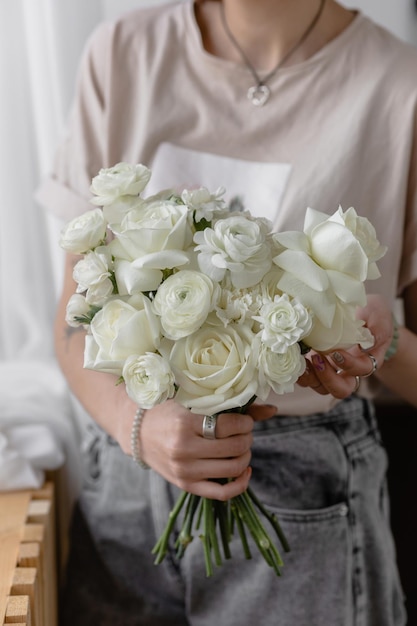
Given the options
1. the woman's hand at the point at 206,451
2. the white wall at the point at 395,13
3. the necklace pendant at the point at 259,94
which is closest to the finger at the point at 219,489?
the woman's hand at the point at 206,451

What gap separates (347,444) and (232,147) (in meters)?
0.48

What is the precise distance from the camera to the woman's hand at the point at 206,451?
3.07ft

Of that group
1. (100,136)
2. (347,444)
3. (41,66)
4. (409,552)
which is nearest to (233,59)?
(100,136)

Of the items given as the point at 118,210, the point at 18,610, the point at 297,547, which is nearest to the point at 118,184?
the point at 118,210

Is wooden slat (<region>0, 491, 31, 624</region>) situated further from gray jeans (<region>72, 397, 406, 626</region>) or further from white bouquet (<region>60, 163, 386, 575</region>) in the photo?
white bouquet (<region>60, 163, 386, 575</region>)

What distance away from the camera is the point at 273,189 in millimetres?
1199

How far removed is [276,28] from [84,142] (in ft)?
1.13

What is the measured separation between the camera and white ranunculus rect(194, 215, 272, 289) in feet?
2.50

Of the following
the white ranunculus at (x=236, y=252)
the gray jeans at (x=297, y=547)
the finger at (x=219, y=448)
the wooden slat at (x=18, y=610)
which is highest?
the white ranunculus at (x=236, y=252)

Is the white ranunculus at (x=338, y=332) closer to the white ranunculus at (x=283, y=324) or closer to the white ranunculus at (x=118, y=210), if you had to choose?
the white ranunculus at (x=283, y=324)

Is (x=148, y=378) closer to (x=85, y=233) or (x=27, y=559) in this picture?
(x=85, y=233)

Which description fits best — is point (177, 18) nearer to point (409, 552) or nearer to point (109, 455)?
point (109, 455)

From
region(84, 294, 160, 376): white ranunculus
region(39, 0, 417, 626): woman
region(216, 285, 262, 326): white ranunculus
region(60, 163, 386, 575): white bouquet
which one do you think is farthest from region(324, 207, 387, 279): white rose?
region(39, 0, 417, 626): woman

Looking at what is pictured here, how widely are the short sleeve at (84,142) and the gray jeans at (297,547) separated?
0.44 metres
